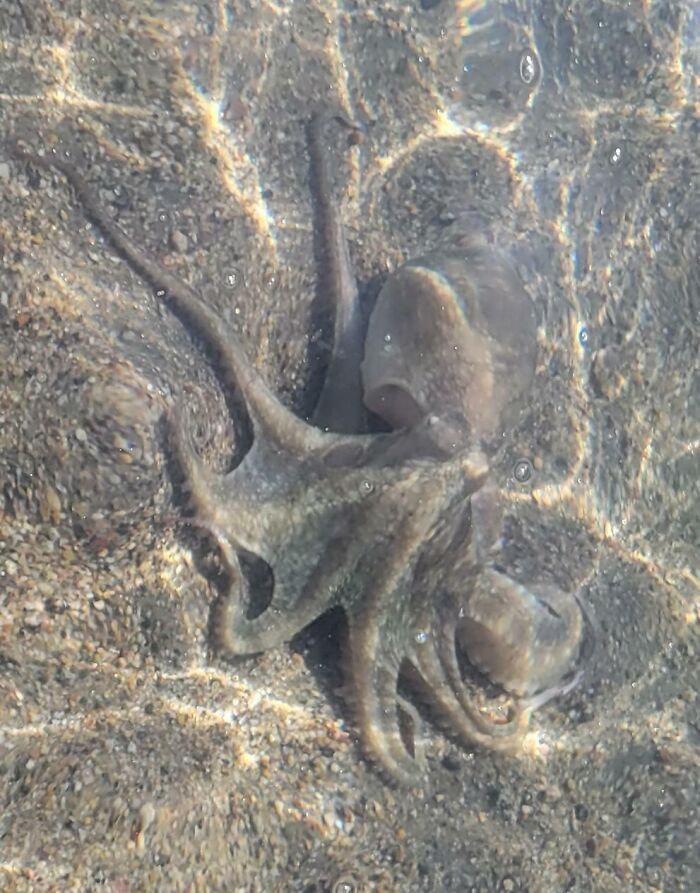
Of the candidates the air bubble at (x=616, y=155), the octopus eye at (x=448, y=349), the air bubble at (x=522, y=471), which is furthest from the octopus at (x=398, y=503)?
the air bubble at (x=616, y=155)

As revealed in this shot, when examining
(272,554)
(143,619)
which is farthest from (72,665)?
(272,554)

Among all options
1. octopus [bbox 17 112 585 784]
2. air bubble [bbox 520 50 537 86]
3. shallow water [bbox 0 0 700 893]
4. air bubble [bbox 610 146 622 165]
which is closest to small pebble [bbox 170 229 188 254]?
shallow water [bbox 0 0 700 893]

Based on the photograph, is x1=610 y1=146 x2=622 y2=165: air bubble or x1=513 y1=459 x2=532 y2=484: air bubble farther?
x1=610 y1=146 x2=622 y2=165: air bubble

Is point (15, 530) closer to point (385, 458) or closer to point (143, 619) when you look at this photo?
point (143, 619)

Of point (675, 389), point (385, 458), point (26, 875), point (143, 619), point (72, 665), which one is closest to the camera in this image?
point (26, 875)

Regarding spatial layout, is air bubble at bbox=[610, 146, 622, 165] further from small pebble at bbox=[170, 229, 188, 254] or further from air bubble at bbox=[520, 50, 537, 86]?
small pebble at bbox=[170, 229, 188, 254]

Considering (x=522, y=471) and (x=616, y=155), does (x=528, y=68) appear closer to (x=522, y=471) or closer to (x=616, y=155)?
(x=616, y=155)
